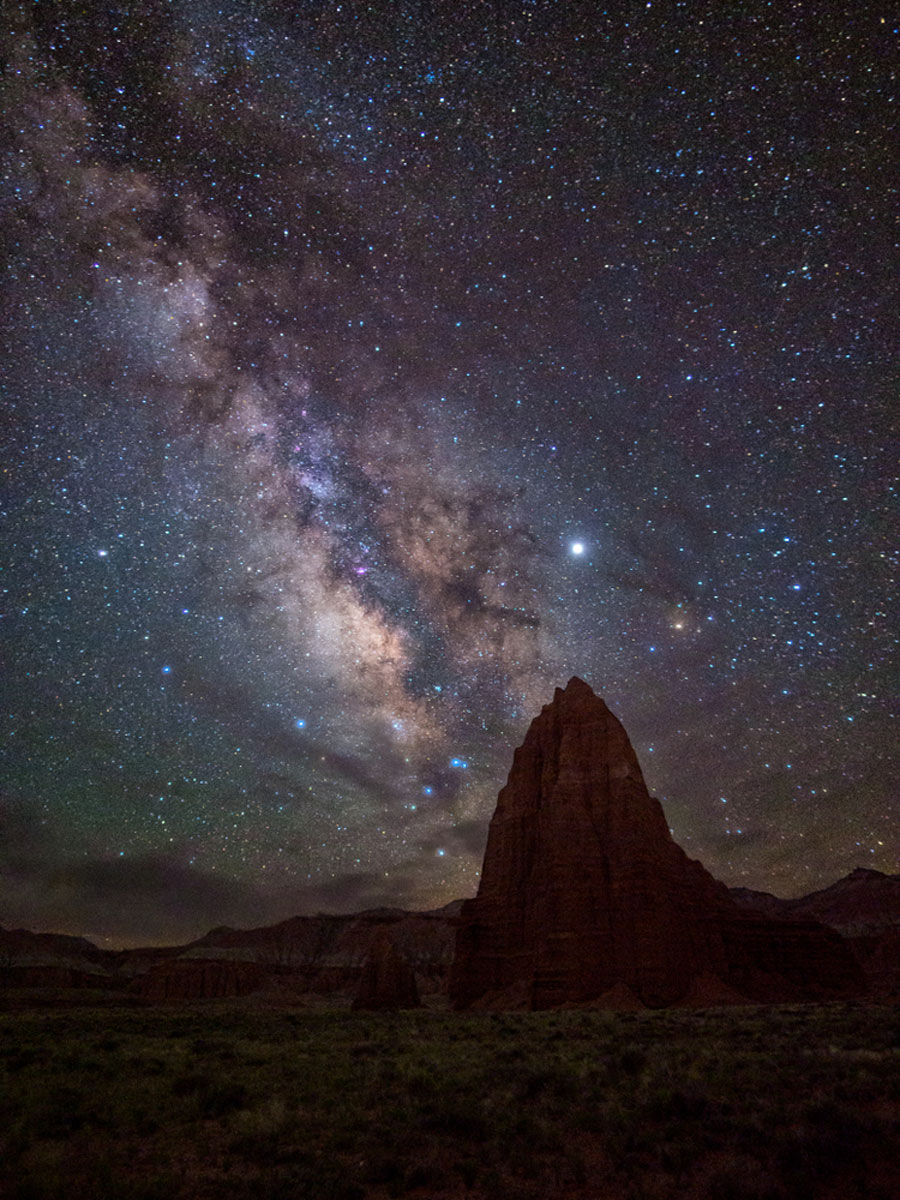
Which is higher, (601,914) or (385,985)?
(601,914)

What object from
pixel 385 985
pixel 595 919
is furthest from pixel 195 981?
pixel 595 919

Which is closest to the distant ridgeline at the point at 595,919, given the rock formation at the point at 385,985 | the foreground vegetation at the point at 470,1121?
the rock formation at the point at 385,985

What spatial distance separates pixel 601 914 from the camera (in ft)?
153

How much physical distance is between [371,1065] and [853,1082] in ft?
36.1

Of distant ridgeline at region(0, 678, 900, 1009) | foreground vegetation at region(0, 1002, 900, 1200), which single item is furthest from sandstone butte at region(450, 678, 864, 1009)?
foreground vegetation at region(0, 1002, 900, 1200)

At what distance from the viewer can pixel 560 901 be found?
4747 cm

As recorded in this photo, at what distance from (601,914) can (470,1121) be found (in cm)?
4033

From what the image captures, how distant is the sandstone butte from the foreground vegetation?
28.8m

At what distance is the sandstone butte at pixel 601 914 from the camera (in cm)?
4453

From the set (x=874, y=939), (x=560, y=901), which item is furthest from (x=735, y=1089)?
(x=874, y=939)

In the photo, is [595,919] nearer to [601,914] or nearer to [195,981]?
[601,914]

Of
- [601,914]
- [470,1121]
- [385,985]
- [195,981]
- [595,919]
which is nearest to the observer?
[470,1121]

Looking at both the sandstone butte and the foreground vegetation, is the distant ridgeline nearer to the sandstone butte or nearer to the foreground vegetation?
the sandstone butte

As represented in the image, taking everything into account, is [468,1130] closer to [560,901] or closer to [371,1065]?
[371,1065]
